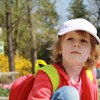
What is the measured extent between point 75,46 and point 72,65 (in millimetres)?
167

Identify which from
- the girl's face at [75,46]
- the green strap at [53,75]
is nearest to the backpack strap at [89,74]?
the girl's face at [75,46]

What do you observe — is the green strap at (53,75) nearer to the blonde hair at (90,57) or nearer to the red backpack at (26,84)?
the red backpack at (26,84)

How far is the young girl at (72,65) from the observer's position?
251cm

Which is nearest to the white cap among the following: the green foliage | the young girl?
the young girl

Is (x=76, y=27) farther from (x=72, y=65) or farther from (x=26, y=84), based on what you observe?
(x=26, y=84)

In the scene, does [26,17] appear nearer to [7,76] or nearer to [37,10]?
[37,10]

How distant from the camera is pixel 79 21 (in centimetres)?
271

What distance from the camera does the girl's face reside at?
2652 millimetres

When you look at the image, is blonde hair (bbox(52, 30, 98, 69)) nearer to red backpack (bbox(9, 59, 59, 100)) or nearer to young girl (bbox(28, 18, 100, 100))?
young girl (bbox(28, 18, 100, 100))

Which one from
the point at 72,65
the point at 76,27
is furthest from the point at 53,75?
the point at 76,27

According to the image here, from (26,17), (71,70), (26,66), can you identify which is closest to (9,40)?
(26,17)

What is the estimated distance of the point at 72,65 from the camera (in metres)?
2.74

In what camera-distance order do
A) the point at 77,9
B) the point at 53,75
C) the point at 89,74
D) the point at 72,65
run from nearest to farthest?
1. the point at 53,75
2. the point at 72,65
3. the point at 89,74
4. the point at 77,9

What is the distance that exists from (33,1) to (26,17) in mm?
1539
